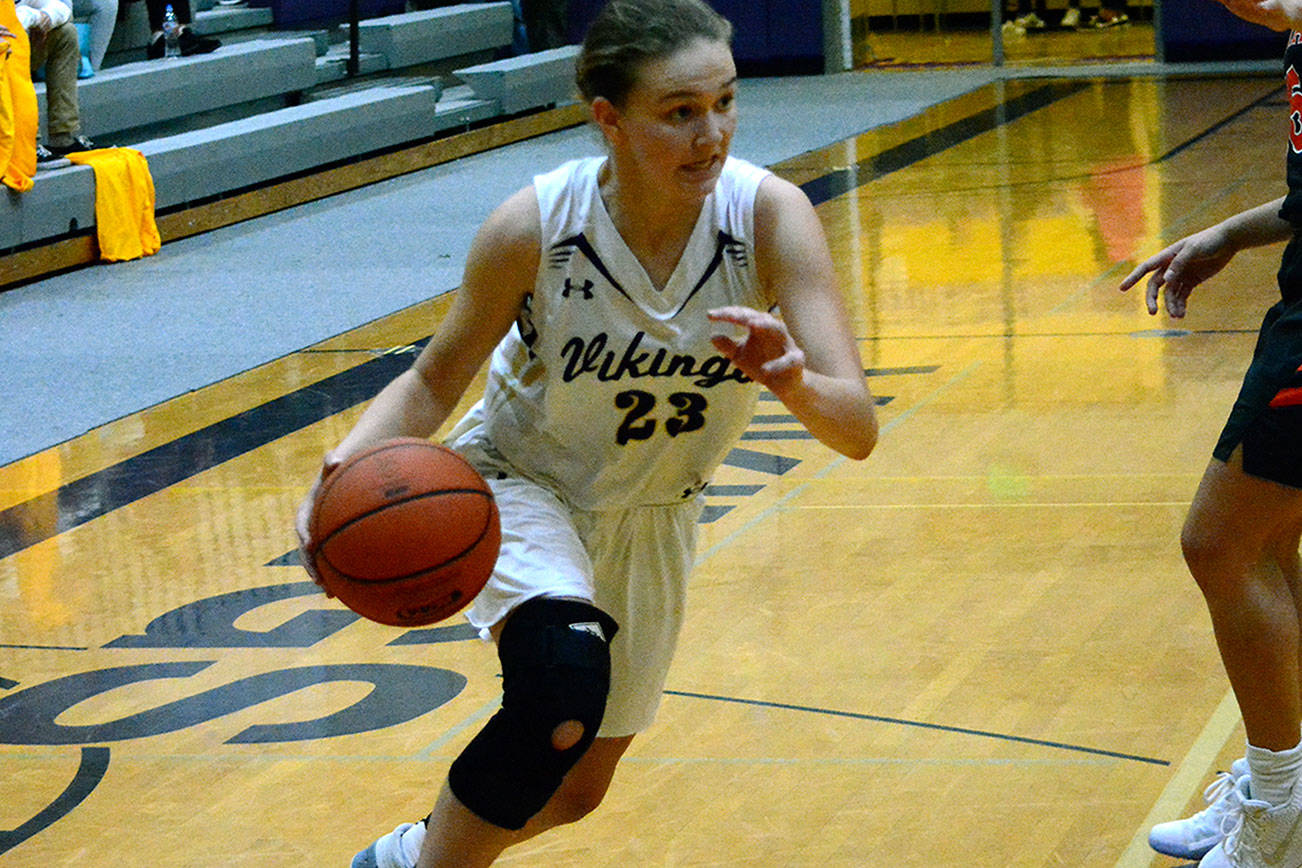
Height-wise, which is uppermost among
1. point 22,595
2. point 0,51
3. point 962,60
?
point 0,51

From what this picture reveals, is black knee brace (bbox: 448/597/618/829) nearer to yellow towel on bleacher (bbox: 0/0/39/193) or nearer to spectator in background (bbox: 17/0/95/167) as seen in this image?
yellow towel on bleacher (bbox: 0/0/39/193)

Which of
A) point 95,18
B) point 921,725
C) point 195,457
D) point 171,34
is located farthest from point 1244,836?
point 171,34

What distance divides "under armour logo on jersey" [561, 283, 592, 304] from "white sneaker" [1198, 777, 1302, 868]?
4.12 ft

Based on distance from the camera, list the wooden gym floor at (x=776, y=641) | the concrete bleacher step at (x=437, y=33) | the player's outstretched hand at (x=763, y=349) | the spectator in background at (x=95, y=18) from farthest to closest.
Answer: the concrete bleacher step at (x=437, y=33), the spectator in background at (x=95, y=18), the wooden gym floor at (x=776, y=641), the player's outstretched hand at (x=763, y=349)

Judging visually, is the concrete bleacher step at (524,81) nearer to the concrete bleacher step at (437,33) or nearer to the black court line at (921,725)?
the concrete bleacher step at (437,33)

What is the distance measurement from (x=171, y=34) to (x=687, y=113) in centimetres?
1098

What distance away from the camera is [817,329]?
2465 millimetres

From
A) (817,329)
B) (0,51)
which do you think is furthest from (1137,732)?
(0,51)

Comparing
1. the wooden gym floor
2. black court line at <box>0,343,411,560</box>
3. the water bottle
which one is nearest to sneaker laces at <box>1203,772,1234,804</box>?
the wooden gym floor

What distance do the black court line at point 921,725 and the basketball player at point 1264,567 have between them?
1.32ft

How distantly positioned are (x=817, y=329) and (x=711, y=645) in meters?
1.60

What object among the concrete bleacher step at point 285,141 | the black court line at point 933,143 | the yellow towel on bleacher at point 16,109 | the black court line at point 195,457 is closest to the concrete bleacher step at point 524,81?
the concrete bleacher step at point 285,141

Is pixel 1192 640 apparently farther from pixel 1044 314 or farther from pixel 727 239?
pixel 1044 314

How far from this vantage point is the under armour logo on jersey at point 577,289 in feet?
8.41
